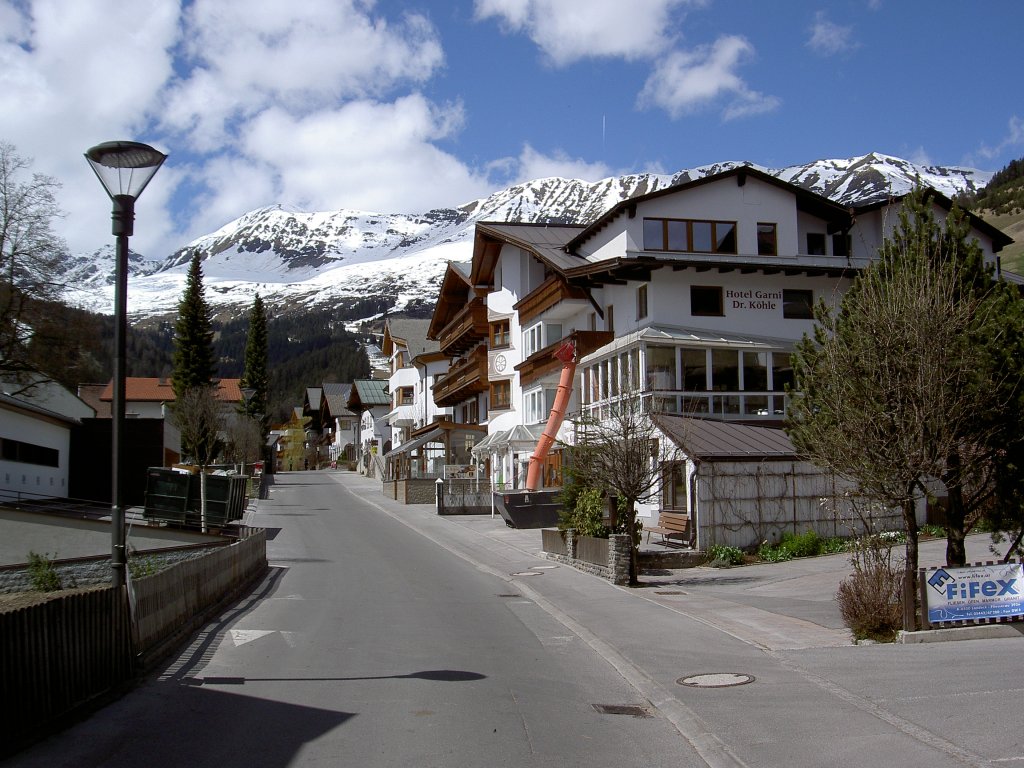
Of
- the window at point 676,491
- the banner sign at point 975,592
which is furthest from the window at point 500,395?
the banner sign at point 975,592

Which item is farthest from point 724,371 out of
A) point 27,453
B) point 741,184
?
point 27,453

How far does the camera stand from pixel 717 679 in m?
10.6

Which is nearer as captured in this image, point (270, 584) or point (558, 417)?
point (270, 584)

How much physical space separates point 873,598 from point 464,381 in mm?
43893

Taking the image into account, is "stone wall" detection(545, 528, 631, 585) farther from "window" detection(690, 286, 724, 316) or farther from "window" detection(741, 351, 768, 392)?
"window" detection(690, 286, 724, 316)

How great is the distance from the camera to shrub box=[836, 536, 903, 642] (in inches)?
487

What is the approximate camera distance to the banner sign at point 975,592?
1209 centimetres

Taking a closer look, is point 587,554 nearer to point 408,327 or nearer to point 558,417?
point 558,417

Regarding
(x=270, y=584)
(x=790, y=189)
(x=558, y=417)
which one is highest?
(x=790, y=189)

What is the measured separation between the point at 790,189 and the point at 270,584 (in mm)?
24927

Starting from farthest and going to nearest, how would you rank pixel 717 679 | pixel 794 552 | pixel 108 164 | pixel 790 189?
pixel 790 189 < pixel 794 552 < pixel 717 679 < pixel 108 164

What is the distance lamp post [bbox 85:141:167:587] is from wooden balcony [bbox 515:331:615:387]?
88.5 feet

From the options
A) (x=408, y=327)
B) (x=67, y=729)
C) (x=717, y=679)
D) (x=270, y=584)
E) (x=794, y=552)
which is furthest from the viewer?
(x=408, y=327)

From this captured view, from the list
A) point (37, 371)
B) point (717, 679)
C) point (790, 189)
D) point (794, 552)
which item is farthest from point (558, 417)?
point (717, 679)
